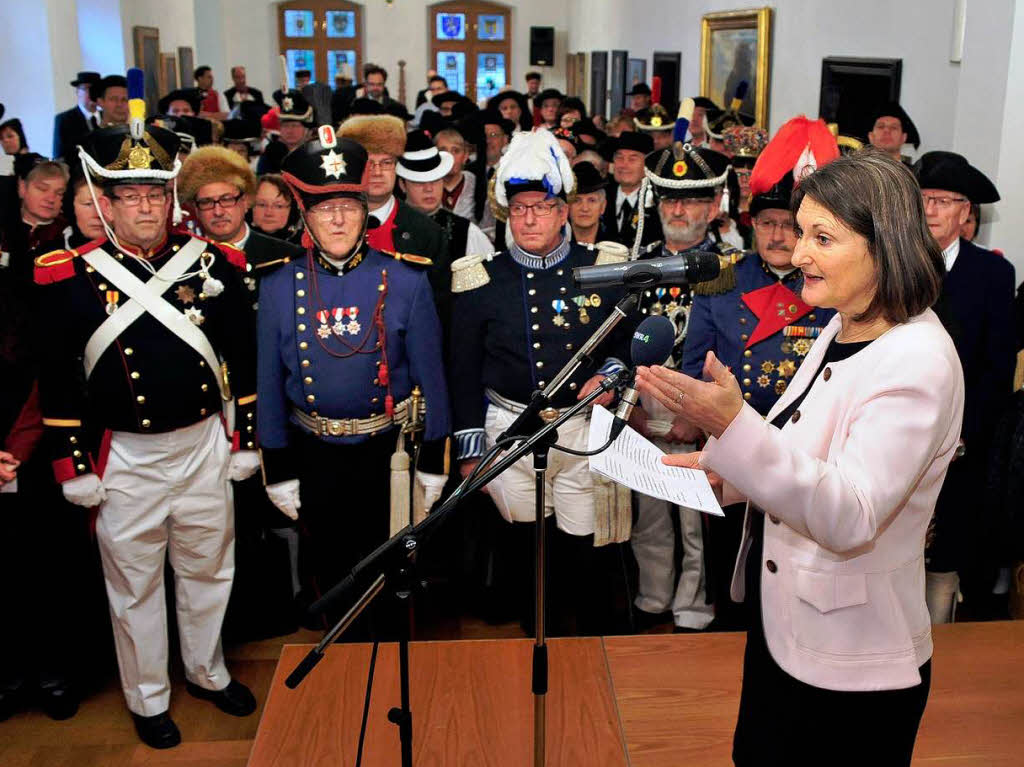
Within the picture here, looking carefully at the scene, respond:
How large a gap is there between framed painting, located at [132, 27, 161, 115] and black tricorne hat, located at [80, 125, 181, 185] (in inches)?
413

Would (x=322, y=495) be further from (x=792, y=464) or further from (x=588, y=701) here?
(x=792, y=464)

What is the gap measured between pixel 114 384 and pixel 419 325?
90cm

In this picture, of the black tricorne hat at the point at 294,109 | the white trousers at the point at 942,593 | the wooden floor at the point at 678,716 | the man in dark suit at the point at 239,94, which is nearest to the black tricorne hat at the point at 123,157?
the wooden floor at the point at 678,716

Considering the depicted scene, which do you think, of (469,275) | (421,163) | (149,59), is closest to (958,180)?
(469,275)

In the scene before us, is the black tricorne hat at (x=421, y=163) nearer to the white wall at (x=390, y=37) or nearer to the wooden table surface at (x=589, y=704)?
the wooden table surface at (x=589, y=704)

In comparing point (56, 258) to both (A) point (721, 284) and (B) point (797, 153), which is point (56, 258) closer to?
(A) point (721, 284)

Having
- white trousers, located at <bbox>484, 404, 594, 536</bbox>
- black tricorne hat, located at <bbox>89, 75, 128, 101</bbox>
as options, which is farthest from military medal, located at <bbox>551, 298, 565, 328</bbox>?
black tricorne hat, located at <bbox>89, 75, 128, 101</bbox>

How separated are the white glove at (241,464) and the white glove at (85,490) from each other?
1.25 ft

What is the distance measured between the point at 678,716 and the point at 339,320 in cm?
149

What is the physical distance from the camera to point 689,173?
370 centimetres

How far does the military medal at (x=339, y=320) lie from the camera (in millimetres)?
3209

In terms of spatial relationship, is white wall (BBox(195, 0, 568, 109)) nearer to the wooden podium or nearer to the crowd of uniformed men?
the crowd of uniformed men

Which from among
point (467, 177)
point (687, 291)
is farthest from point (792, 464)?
point (467, 177)

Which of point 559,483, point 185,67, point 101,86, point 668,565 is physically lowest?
point 668,565
